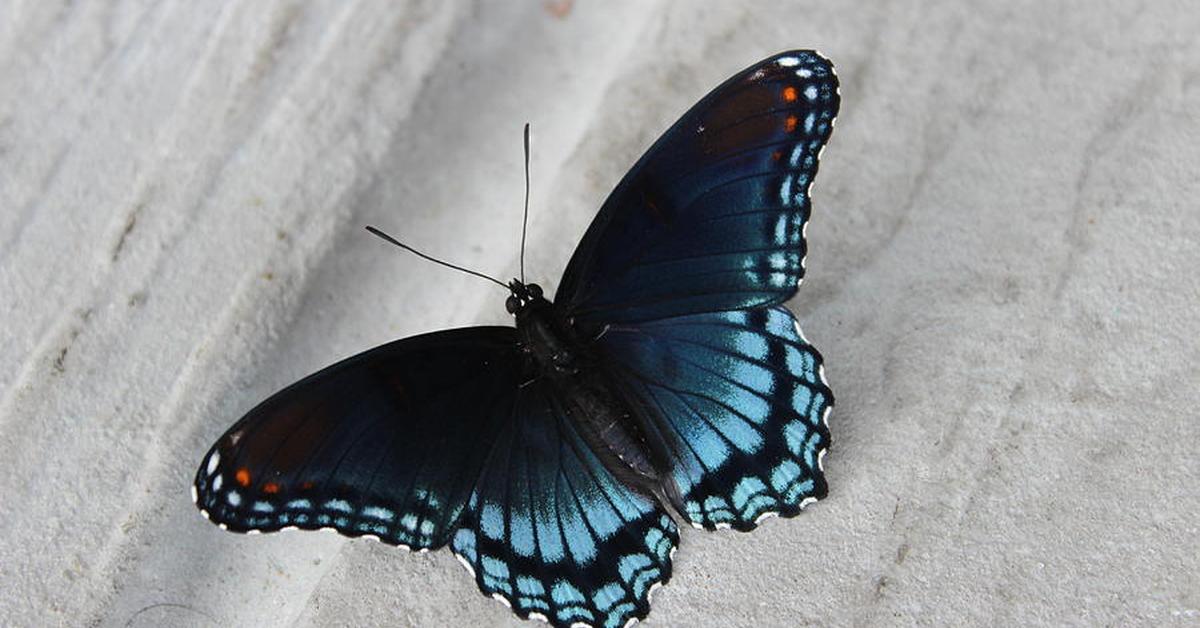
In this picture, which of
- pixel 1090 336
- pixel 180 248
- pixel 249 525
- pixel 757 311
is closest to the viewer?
pixel 249 525

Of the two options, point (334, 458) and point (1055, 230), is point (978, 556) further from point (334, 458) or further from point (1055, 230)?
point (334, 458)

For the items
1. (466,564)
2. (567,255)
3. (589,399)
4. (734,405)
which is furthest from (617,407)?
(567,255)

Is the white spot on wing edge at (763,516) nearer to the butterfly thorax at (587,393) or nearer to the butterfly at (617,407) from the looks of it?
the butterfly at (617,407)

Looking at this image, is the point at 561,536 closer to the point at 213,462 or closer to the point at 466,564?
the point at 466,564

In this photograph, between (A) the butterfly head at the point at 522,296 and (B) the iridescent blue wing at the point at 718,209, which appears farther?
(A) the butterfly head at the point at 522,296

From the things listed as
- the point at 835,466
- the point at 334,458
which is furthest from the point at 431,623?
the point at 835,466

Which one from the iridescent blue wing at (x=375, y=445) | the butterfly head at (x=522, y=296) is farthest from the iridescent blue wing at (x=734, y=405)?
the iridescent blue wing at (x=375, y=445)
